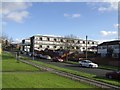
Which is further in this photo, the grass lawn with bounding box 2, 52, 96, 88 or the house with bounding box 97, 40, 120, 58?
the house with bounding box 97, 40, 120, 58

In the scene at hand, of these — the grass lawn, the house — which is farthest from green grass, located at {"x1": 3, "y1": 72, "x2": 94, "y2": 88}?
the house

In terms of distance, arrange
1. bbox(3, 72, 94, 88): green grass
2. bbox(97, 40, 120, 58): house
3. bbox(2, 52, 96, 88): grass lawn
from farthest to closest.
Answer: bbox(97, 40, 120, 58): house, bbox(2, 52, 96, 88): grass lawn, bbox(3, 72, 94, 88): green grass

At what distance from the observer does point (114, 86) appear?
2555 centimetres

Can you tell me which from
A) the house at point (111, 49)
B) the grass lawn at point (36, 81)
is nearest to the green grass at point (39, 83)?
the grass lawn at point (36, 81)

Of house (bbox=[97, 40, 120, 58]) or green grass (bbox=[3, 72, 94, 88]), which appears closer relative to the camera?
green grass (bbox=[3, 72, 94, 88])

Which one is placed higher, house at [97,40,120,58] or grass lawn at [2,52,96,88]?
house at [97,40,120,58]

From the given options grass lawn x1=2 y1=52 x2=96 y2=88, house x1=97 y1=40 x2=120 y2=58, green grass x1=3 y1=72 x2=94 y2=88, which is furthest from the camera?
house x1=97 y1=40 x2=120 y2=58

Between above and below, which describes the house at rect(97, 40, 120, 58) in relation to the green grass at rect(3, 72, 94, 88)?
above

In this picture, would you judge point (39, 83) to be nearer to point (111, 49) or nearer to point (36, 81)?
point (36, 81)

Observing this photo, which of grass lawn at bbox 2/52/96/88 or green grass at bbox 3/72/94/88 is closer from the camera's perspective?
green grass at bbox 3/72/94/88

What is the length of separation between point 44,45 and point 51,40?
195 inches

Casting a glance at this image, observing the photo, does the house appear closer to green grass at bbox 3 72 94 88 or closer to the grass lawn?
the grass lawn

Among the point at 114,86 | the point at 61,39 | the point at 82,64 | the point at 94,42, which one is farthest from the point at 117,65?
the point at 94,42

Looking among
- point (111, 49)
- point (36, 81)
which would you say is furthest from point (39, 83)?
point (111, 49)
